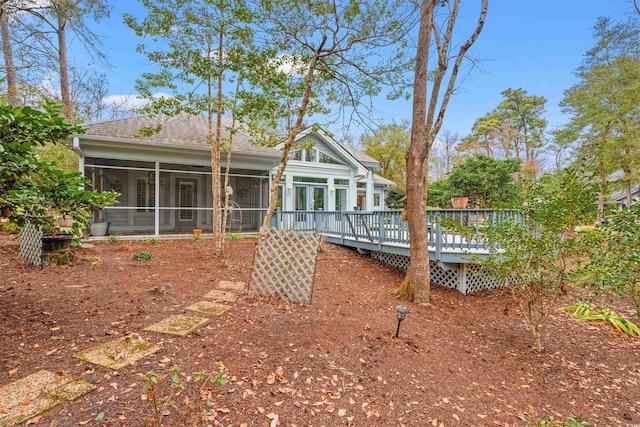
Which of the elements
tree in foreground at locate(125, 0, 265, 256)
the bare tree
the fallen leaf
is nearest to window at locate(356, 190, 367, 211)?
tree in foreground at locate(125, 0, 265, 256)

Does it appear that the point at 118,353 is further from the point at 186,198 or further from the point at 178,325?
the point at 186,198

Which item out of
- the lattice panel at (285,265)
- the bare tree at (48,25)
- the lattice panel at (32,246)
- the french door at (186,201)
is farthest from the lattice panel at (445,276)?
the bare tree at (48,25)

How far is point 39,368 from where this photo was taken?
2.30 meters

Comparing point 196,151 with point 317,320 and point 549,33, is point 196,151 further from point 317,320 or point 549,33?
point 549,33

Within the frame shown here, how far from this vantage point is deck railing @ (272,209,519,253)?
5.87m

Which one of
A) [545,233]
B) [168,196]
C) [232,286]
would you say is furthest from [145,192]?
[545,233]

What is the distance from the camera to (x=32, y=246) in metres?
5.81

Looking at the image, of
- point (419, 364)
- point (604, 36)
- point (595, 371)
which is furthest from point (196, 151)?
point (604, 36)

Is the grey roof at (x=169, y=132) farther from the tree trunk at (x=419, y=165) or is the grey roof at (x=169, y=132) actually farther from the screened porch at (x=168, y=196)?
the tree trunk at (x=419, y=165)

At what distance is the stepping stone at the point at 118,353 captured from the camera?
243cm

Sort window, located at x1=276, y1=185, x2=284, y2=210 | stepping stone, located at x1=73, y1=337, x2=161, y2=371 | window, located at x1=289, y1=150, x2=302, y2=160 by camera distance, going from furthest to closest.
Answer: window, located at x1=289, y1=150, x2=302, y2=160, window, located at x1=276, y1=185, x2=284, y2=210, stepping stone, located at x1=73, y1=337, x2=161, y2=371

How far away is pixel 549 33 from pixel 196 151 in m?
13.3

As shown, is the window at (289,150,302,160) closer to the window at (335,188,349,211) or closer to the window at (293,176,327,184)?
the window at (293,176,327,184)

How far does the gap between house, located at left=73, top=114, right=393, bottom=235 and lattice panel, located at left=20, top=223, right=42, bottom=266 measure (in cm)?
296
